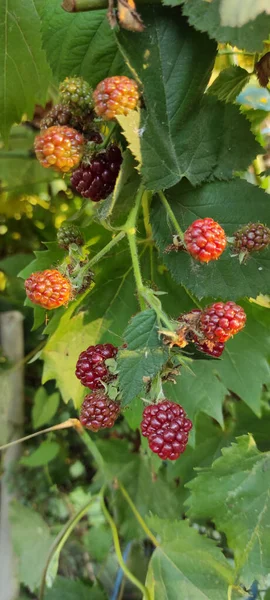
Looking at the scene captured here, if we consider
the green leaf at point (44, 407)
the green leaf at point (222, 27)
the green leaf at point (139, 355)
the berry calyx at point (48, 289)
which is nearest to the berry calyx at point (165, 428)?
the green leaf at point (139, 355)

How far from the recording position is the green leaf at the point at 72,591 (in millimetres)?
1122

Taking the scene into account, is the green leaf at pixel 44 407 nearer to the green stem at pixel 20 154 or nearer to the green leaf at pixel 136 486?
the green leaf at pixel 136 486

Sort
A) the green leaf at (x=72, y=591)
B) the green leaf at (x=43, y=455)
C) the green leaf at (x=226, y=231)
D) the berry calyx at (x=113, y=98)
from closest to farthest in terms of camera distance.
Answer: the berry calyx at (x=113, y=98)
the green leaf at (x=226, y=231)
the green leaf at (x=72, y=591)
the green leaf at (x=43, y=455)

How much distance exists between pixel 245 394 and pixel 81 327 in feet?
1.02

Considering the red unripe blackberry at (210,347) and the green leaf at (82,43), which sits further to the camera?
the green leaf at (82,43)

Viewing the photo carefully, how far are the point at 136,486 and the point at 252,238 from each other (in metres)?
0.85

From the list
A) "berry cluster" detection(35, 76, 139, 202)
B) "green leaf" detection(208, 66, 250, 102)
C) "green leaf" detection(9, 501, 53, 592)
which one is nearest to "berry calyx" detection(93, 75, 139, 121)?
"berry cluster" detection(35, 76, 139, 202)

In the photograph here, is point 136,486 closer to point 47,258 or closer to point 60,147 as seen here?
point 47,258

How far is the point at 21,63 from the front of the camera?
819mm

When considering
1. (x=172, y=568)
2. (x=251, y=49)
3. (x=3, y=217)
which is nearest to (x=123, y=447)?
(x=172, y=568)

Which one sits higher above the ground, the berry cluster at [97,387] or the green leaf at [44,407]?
the berry cluster at [97,387]

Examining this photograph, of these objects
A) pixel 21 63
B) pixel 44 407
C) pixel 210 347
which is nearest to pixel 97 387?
pixel 210 347

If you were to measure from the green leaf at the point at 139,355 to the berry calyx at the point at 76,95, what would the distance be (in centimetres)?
23

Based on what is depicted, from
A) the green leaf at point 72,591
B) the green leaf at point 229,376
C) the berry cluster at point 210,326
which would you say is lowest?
the green leaf at point 72,591
